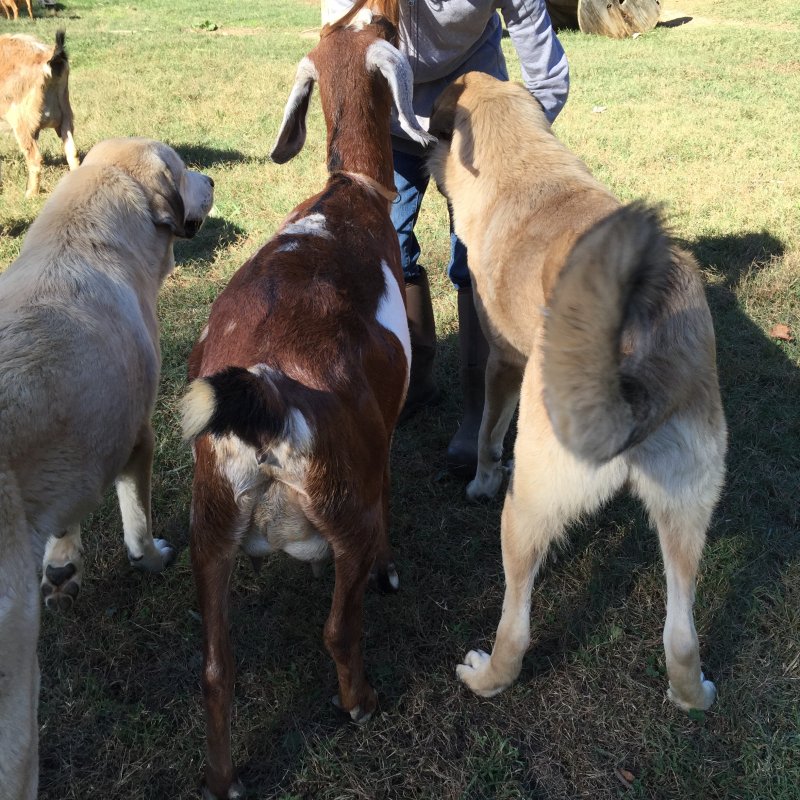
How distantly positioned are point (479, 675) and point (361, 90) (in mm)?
2152

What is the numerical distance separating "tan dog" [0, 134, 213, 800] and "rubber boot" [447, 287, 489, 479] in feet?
4.32

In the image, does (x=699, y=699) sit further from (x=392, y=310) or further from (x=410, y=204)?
(x=410, y=204)

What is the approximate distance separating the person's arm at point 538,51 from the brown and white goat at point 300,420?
4.62 feet

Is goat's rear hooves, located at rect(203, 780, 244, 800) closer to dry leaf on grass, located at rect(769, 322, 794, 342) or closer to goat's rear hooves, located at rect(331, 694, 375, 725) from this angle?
goat's rear hooves, located at rect(331, 694, 375, 725)

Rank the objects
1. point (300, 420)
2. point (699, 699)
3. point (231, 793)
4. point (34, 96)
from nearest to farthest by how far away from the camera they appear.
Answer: point (300, 420) < point (231, 793) < point (699, 699) < point (34, 96)

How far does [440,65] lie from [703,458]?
226 centimetres

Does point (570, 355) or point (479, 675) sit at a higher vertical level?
point (570, 355)

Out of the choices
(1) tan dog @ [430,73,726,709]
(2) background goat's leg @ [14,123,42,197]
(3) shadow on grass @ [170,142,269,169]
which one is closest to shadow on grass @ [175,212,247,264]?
(3) shadow on grass @ [170,142,269,169]

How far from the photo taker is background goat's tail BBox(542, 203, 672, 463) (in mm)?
1687

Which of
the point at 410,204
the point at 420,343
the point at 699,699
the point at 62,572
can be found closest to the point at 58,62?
the point at 410,204

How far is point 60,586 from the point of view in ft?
9.42

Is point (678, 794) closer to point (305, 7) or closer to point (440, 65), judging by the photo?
point (440, 65)

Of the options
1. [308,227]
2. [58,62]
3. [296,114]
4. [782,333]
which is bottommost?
[782,333]

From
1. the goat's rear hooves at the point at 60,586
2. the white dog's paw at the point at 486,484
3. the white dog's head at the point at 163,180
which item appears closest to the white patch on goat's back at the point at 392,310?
the white dog's head at the point at 163,180
